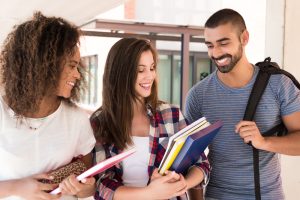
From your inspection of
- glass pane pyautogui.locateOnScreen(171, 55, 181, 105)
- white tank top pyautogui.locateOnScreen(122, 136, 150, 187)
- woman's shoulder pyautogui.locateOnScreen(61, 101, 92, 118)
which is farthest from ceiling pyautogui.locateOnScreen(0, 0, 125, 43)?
white tank top pyautogui.locateOnScreen(122, 136, 150, 187)

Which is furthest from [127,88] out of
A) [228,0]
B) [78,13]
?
[228,0]

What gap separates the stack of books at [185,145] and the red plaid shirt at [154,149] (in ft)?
0.56

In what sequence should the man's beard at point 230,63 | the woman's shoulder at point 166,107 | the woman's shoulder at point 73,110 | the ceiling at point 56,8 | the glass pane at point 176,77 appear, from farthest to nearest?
the glass pane at point 176,77, the ceiling at point 56,8, the man's beard at point 230,63, the woman's shoulder at point 166,107, the woman's shoulder at point 73,110

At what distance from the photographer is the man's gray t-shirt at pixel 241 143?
190 centimetres

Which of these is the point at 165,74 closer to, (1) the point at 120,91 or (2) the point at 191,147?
(1) the point at 120,91

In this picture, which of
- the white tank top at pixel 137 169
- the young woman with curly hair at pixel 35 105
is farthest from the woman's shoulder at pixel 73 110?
the white tank top at pixel 137 169

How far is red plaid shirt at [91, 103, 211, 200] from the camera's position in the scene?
5.33 ft

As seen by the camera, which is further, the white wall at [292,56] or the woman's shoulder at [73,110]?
the white wall at [292,56]

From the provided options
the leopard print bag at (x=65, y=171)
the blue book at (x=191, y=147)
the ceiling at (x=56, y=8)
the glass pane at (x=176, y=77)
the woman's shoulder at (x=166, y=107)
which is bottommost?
the glass pane at (x=176, y=77)

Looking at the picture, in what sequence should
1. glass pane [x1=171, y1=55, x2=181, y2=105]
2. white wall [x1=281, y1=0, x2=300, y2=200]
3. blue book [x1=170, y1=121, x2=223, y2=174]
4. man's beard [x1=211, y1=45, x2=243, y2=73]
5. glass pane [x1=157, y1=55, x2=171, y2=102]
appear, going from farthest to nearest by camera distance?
glass pane [x1=171, y1=55, x2=181, y2=105] < glass pane [x1=157, y1=55, x2=171, y2=102] < white wall [x1=281, y1=0, x2=300, y2=200] < man's beard [x1=211, y1=45, x2=243, y2=73] < blue book [x1=170, y1=121, x2=223, y2=174]

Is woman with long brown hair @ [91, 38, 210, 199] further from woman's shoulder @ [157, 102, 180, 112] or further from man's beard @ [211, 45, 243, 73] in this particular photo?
man's beard @ [211, 45, 243, 73]

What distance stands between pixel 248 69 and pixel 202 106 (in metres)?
0.32

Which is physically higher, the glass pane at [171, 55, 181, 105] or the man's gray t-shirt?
the man's gray t-shirt

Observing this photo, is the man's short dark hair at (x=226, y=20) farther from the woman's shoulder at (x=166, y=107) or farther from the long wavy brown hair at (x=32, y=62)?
the long wavy brown hair at (x=32, y=62)
